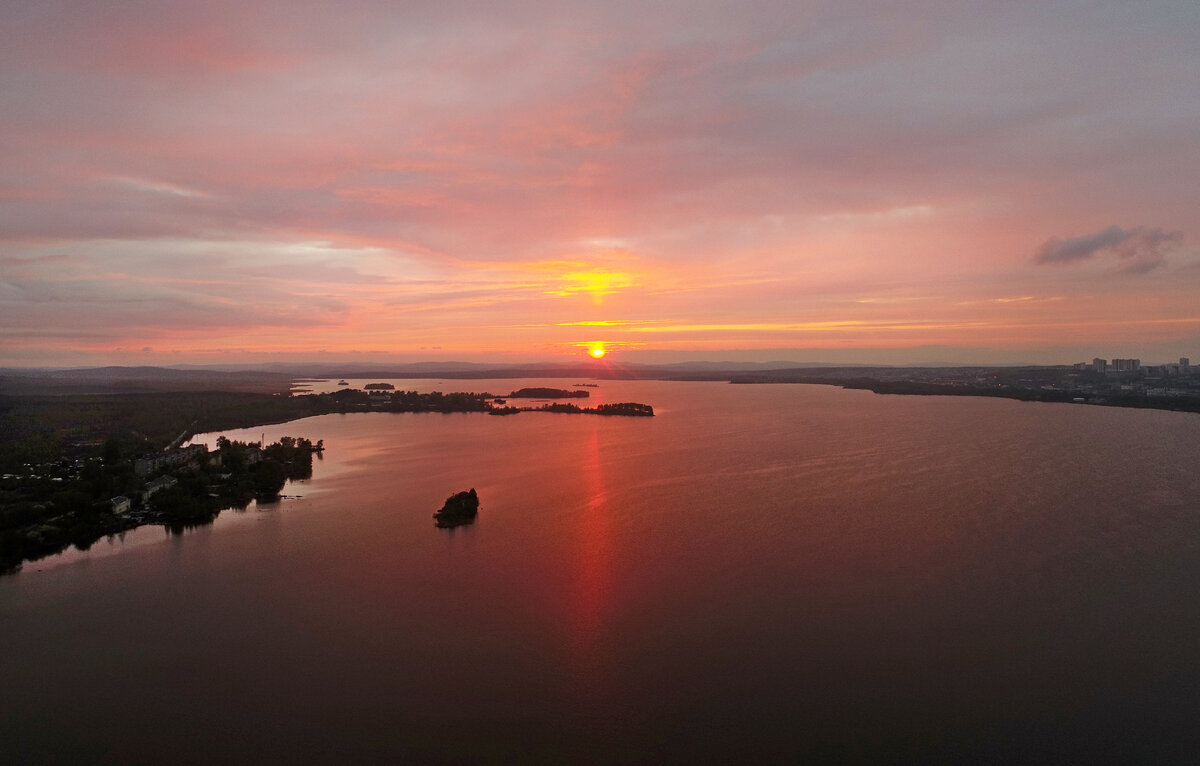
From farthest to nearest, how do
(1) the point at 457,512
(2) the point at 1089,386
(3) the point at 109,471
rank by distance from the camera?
(2) the point at 1089,386 → (3) the point at 109,471 → (1) the point at 457,512

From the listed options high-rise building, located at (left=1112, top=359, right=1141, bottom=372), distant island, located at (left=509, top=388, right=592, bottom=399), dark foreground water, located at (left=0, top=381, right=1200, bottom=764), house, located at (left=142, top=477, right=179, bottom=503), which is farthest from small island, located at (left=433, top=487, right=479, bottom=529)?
high-rise building, located at (left=1112, top=359, right=1141, bottom=372)

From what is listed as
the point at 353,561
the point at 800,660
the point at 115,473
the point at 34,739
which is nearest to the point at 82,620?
the point at 34,739

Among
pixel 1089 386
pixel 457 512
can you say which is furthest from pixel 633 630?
pixel 1089 386

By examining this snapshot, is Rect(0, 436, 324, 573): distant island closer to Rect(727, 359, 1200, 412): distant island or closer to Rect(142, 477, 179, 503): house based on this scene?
Rect(142, 477, 179, 503): house

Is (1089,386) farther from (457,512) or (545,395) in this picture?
(457,512)

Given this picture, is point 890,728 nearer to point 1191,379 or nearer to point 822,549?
point 822,549
